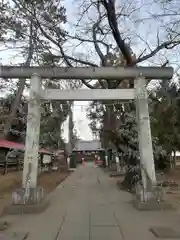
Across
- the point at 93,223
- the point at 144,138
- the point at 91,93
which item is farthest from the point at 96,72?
the point at 93,223

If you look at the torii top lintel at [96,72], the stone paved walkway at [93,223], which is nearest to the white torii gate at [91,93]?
the torii top lintel at [96,72]

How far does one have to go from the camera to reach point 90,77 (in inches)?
525

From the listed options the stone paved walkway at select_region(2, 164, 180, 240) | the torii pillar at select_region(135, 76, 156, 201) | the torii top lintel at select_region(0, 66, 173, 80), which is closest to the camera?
the stone paved walkway at select_region(2, 164, 180, 240)

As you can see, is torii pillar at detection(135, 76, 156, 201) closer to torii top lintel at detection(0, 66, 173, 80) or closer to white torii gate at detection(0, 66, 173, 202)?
white torii gate at detection(0, 66, 173, 202)

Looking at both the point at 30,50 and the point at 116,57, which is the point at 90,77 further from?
the point at 116,57

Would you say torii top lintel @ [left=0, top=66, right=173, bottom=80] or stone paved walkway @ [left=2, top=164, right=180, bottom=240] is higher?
torii top lintel @ [left=0, top=66, right=173, bottom=80]

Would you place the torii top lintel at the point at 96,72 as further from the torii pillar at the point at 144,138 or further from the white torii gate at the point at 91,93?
the torii pillar at the point at 144,138

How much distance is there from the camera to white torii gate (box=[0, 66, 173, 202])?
12.8 metres

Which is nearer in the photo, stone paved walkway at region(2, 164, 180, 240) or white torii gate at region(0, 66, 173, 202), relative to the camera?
stone paved walkway at region(2, 164, 180, 240)

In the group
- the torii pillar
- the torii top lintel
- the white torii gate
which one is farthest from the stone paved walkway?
the torii top lintel

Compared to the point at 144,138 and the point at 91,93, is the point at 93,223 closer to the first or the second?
the point at 144,138

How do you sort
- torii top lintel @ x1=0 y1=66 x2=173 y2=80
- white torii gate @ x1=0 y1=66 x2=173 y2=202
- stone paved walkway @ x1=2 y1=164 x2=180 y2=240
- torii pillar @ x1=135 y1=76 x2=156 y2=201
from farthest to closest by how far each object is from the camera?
torii top lintel @ x1=0 y1=66 x2=173 y2=80 < white torii gate @ x1=0 y1=66 x2=173 y2=202 < torii pillar @ x1=135 y1=76 x2=156 y2=201 < stone paved walkway @ x1=2 y1=164 x2=180 y2=240

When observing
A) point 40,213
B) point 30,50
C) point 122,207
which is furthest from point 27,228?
point 30,50

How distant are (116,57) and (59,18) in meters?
6.87
